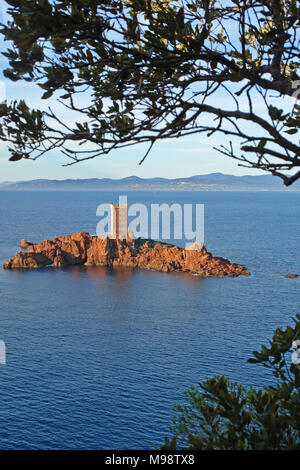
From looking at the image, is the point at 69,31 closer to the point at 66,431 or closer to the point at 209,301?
the point at 66,431

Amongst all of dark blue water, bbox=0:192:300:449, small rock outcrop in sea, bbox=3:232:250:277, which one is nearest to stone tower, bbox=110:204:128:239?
small rock outcrop in sea, bbox=3:232:250:277

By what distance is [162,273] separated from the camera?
115 metres

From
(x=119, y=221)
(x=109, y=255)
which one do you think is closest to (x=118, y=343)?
(x=109, y=255)

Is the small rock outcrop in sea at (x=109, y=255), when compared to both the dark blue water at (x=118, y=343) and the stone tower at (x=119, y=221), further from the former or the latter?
the dark blue water at (x=118, y=343)

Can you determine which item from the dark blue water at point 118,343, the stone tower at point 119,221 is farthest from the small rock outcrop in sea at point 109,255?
the dark blue water at point 118,343

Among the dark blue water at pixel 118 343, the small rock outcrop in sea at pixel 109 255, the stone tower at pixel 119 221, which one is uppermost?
the stone tower at pixel 119 221

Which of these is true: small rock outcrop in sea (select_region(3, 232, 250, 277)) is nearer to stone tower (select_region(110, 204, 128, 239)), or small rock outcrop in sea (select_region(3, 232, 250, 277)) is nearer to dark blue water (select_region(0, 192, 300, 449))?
stone tower (select_region(110, 204, 128, 239))

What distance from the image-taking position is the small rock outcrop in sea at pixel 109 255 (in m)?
117

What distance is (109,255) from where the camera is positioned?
416ft

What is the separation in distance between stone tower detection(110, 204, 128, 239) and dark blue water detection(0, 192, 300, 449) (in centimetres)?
1521

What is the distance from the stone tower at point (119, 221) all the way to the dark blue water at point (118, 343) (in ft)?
49.9

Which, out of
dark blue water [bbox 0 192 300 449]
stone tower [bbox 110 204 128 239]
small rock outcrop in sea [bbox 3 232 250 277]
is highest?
stone tower [bbox 110 204 128 239]

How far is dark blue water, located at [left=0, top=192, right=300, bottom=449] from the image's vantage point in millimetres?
45500

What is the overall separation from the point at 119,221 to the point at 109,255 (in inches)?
415
